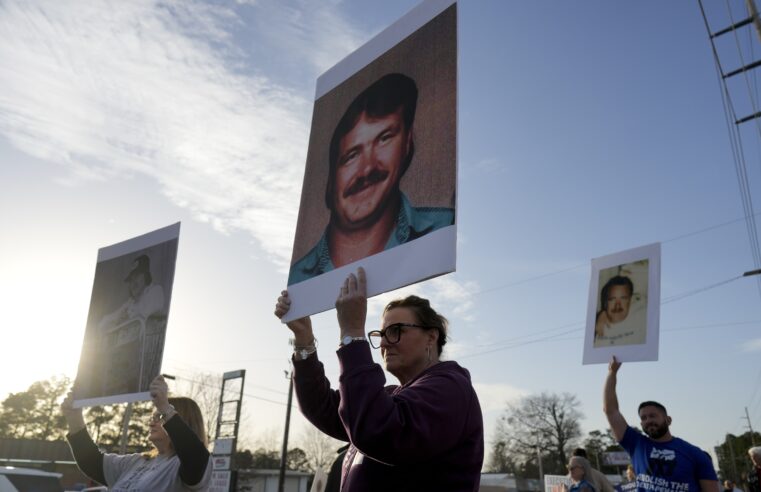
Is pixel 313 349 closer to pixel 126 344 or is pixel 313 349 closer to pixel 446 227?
pixel 446 227

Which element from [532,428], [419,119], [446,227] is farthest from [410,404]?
[532,428]

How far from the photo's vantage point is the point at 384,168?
101 inches

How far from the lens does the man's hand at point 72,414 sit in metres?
3.98

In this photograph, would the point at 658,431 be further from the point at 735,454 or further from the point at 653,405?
the point at 735,454

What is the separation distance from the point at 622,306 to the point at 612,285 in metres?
0.28

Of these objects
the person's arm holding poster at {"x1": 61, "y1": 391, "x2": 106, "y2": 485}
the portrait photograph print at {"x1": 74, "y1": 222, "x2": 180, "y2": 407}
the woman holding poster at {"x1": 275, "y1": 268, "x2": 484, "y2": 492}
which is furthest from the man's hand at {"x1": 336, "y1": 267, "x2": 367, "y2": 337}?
the person's arm holding poster at {"x1": 61, "y1": 391, "x2": 106, "y2": 485}

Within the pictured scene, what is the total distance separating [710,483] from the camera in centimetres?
436

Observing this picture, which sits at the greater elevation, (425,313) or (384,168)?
(384,168)

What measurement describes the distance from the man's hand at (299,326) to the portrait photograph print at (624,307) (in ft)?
11.1

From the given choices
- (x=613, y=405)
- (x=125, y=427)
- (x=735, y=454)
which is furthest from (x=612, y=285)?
(x=735, y=454)

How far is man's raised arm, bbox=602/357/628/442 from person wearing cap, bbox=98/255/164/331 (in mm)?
3663

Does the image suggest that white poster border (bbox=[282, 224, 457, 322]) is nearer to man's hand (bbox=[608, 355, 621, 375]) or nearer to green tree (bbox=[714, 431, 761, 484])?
man's hand (bbox=[608, 355, 621, 375])

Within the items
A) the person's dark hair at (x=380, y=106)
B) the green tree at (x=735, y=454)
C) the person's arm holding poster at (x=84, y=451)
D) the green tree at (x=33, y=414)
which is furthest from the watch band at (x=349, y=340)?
the green tree at (x=735, y=454)

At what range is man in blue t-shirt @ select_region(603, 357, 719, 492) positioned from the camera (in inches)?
173
